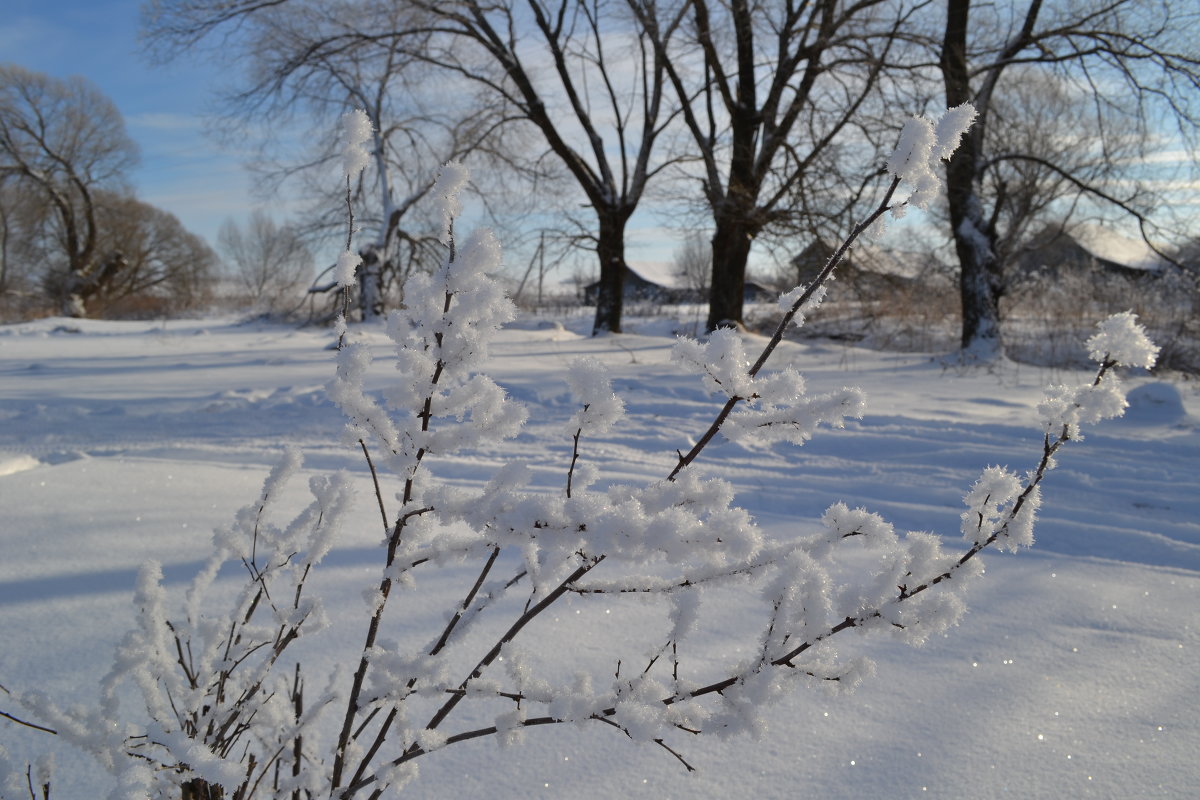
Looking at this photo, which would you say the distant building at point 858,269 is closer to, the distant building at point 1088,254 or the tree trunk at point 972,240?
the tree trunk at point 972,240

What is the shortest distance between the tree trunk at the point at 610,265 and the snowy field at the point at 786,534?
4.98 meters

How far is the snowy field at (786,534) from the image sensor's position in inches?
49.4

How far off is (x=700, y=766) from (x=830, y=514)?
2.26 feet

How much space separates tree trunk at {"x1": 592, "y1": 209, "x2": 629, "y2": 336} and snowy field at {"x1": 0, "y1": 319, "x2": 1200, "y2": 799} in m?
4.98

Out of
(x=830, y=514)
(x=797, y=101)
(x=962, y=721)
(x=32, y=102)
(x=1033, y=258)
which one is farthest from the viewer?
(x=1033, y=258)

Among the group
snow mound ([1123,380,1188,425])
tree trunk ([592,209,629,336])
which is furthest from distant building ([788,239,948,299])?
snow mound ([1123,380,1188,425])

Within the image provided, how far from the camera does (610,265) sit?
10.2 meters

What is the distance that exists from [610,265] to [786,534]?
797 cm

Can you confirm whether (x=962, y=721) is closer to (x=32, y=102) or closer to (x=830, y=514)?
(x=830, y=514)

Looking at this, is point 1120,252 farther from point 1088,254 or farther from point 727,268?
point 727,268

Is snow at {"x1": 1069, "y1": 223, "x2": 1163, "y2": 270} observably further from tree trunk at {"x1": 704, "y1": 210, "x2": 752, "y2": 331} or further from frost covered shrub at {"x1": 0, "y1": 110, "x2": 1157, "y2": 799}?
frost covered shrub at {"x1": 0, "y1": 110, "x2": 1157, "y2": 799}

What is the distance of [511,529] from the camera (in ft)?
2.36

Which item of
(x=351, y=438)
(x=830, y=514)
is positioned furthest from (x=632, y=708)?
(x=351, y=438)

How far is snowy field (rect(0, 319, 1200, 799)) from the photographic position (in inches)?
49.4
